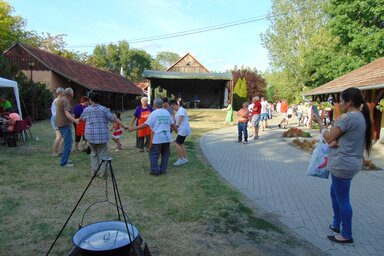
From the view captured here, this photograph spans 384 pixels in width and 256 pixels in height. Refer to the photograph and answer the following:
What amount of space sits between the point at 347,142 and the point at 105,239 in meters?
2.94

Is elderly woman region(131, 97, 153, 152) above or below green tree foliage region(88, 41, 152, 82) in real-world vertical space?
below

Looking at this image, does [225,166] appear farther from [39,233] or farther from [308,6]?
[308,6]

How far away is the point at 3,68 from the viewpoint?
18797mm

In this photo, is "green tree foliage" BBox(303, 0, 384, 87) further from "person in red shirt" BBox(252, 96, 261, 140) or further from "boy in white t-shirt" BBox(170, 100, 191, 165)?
"boy in white t-shirt" BBox(170, 100, 191, 165)

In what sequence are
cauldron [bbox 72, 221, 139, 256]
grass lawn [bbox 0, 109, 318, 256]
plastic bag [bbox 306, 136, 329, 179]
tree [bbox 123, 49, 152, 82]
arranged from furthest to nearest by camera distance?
tree [bbox 123, 49, 152, 82]
plastic bag [bbox 306, 136, 329, 179]
grass lawn [bbox 0, 109, 318, 256]
cauldron [bbox 72, 221, 139, 256]

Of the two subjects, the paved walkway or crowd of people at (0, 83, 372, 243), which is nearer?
crowd of people at (0, 83, 372, 243)

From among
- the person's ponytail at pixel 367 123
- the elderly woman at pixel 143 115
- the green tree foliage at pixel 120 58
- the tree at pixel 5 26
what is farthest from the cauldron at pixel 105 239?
the green tree foliage at pixel 120 58

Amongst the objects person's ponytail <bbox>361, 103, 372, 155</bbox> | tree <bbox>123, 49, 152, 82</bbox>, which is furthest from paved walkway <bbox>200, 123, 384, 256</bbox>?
tree <bbox>123, 49, 152, 82</bbox>

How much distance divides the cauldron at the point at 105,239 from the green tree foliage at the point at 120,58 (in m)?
75.1

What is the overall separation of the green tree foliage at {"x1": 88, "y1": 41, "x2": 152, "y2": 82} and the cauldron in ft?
246

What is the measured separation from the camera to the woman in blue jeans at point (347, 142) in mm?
3992

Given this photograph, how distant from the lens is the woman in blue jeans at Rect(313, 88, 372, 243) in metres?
3.99

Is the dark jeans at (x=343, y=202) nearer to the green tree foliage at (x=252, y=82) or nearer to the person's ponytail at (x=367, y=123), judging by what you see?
the person's ponytail at (x=367, y=123)

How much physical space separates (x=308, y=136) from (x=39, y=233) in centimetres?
1367
